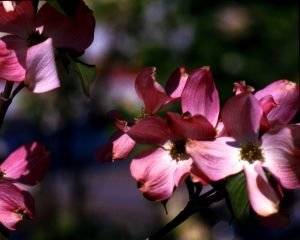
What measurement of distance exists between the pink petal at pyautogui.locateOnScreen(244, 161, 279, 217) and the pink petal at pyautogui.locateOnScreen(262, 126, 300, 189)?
2cm

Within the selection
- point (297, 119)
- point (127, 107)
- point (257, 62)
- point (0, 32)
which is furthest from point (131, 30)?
point (0, 32)

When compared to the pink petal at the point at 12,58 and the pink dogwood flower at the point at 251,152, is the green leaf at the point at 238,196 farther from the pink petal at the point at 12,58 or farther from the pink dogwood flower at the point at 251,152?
the pink petal at the point at 12,58

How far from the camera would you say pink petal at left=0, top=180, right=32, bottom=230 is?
2.50 feet

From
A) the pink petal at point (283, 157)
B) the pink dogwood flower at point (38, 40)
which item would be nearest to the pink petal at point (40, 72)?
the pink dogwood flower at point (38, 40)

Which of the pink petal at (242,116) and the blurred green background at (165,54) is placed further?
the blurred green background at (165,54)

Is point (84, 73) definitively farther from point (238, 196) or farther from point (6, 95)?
point (238, 196)

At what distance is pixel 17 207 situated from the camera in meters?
0.77

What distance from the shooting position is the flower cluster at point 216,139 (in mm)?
707

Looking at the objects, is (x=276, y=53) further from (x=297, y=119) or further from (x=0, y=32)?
(x=0, y=32)

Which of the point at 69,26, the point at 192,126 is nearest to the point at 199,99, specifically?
the point at 192,126

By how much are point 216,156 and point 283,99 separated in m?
0.10

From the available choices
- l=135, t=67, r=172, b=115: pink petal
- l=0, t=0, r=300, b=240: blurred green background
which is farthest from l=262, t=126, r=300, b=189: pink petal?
l=0, t=0, r=300, b=240: blurred green background

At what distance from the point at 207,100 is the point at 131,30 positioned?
2.68 metres

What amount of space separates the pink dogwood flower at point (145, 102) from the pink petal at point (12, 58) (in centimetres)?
11
